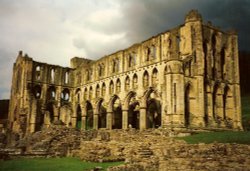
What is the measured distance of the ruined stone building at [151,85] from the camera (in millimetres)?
34031

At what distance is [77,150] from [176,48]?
635 inches

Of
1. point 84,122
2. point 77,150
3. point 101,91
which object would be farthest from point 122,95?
point 77,150

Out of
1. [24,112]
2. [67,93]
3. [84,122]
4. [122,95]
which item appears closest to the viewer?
[122,95]

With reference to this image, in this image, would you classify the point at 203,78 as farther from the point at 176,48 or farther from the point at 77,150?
the point at 77,150

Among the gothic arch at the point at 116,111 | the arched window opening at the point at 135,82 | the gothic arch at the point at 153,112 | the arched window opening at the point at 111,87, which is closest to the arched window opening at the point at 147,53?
the arched window opening at the point at 135,82

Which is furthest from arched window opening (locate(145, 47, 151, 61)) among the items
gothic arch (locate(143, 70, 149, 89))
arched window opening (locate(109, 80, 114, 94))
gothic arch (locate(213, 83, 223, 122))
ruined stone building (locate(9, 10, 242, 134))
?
gothic arch (locate(213, 83, 223, 122))

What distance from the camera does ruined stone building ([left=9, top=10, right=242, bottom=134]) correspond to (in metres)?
34.0

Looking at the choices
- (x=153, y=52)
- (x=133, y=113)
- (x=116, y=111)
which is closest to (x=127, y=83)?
(x=153, y=52)

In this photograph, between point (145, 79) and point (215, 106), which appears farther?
point (145, 79)

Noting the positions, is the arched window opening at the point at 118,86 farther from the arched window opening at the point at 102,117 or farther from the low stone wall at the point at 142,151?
the low stone wall at the point at 142,151

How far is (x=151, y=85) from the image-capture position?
125 feet

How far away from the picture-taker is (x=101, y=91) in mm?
47031

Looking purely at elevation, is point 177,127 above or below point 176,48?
below

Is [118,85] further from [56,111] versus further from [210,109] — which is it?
[210,109]
